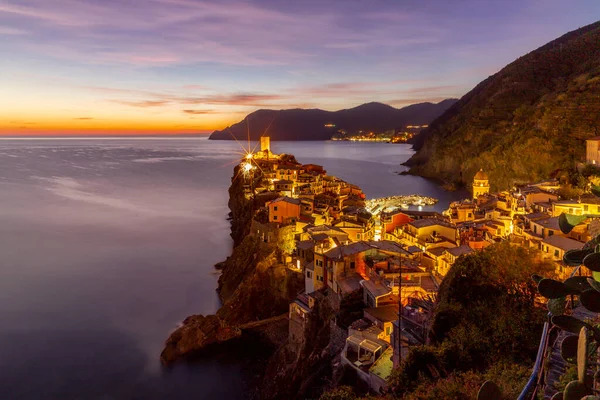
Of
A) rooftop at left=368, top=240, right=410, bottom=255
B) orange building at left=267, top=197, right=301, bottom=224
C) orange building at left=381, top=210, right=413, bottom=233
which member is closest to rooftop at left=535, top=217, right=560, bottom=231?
rooftop at left=368, top=240, right=410, bottom=255

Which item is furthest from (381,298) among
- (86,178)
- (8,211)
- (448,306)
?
(86,178)

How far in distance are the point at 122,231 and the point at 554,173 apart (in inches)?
1318

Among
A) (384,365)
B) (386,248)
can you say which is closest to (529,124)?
(386,248)

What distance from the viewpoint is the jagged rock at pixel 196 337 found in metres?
15.7

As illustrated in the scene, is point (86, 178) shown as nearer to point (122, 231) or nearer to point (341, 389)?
point (122, 231)

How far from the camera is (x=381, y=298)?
11734mm

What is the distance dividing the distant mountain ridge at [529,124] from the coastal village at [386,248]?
7713 millimetres

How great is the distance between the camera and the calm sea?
48.5 ft

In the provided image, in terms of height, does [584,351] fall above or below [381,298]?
above

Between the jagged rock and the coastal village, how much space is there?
3.04 meters

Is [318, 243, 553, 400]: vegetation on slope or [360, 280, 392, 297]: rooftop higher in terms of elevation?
[318, 243, 553, 400]: vegetation on slope

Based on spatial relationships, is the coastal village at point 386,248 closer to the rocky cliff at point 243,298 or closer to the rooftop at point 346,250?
the rooftop at point 346,250

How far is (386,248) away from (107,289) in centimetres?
1490

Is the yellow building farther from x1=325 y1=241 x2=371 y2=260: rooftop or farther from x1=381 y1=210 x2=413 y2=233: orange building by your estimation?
x1=325 y1=241 x2=371 y2=260: rooftop
